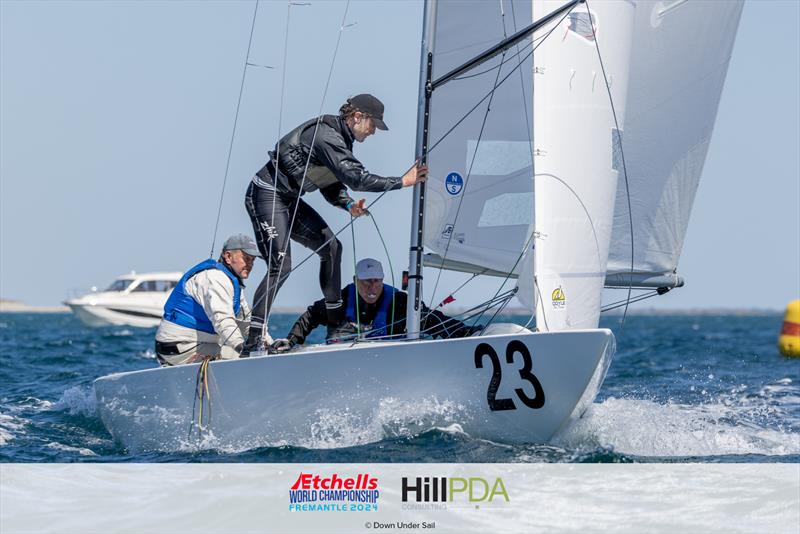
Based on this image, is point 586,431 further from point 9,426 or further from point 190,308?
point 9,426

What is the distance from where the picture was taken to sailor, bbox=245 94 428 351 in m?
7.03

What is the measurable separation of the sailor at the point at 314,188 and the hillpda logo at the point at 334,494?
146 cm

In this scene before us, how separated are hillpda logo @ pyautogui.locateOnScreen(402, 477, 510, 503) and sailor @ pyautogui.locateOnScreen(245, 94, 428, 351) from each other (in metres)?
1.75

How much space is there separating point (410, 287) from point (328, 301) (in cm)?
95

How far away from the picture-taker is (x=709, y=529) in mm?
5449

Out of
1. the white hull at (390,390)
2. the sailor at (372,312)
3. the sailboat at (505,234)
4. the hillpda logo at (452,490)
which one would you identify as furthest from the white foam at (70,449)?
the hillpda logo at (452,490)

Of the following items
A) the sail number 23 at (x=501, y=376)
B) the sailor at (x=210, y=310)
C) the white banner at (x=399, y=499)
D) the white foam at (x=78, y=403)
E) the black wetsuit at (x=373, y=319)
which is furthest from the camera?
the white foam at (x=78, y=403)

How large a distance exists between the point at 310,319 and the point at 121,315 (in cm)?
2718

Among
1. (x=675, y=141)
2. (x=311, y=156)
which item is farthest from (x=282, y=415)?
(x=675, y=141)

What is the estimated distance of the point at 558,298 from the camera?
685 centimetres

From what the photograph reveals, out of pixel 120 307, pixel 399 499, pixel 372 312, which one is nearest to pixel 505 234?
pixel 372 312

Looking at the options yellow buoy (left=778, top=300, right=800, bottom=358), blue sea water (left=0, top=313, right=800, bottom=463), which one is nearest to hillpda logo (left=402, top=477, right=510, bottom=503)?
blue sea water (left=0, top=313, right=800, bottom=463)

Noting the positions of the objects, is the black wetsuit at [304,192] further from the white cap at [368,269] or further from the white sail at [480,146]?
the white sail at [480,146]

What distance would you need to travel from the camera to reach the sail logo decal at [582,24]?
7.07m
